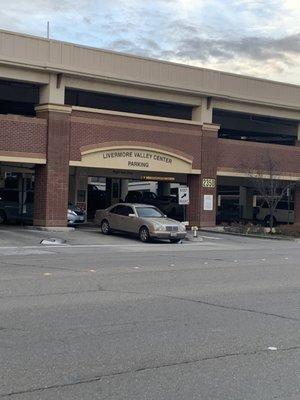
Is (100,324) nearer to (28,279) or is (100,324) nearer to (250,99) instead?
(28,279)

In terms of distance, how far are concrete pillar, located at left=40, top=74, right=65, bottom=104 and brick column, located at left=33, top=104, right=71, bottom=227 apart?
1.33ft

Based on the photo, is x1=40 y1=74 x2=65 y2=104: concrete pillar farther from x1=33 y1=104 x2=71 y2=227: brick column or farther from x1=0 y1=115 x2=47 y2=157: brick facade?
x1=0 y1=115 x2=47 y2=157: brick facade

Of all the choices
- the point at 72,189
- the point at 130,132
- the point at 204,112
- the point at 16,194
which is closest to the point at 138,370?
the point at 130,132

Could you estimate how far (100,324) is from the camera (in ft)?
25.3

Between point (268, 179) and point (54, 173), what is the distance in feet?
44.1

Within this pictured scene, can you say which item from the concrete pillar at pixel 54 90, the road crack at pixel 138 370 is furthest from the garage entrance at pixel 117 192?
the road crack at pixel 138 370

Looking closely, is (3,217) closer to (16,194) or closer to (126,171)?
(16,194)

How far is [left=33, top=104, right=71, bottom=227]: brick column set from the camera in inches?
1093

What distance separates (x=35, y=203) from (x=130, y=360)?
76.0ft

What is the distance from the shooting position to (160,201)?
4188 cm

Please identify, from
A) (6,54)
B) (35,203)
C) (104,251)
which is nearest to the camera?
(104,251)

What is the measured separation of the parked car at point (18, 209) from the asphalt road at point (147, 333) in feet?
54.7

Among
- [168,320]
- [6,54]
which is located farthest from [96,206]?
[168,320]

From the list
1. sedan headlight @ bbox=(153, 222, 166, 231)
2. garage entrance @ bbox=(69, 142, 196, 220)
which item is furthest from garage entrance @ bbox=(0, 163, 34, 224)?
sedan headlight @ bbox=(153, 222, 166, 231)
